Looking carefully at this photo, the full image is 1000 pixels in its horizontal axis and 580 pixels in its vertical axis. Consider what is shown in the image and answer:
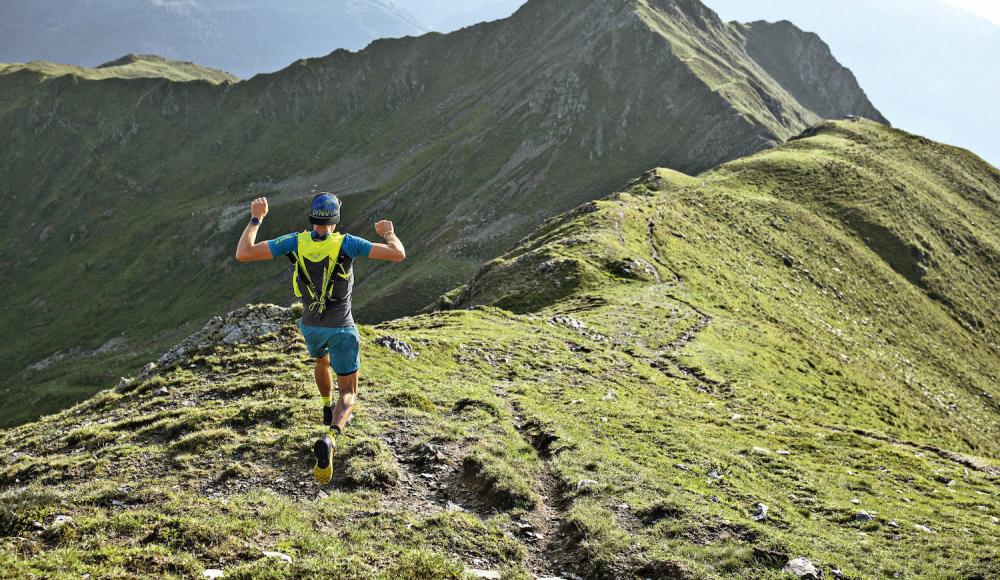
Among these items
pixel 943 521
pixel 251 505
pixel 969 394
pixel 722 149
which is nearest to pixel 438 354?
pixel 251 505

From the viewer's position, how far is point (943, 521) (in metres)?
13.8

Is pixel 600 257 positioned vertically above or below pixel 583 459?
above

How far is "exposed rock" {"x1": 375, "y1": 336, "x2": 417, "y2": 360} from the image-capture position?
75.8ft

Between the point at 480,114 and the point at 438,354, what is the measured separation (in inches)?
6201

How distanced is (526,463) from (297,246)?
26.3ft

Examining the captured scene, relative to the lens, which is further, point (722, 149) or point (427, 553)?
point (722, 149)

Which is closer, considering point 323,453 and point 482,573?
point 482,573

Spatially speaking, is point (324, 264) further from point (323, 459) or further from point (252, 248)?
point (323, 459)

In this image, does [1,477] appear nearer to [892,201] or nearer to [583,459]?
[583,459]

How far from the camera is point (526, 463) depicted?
1498 centimetres

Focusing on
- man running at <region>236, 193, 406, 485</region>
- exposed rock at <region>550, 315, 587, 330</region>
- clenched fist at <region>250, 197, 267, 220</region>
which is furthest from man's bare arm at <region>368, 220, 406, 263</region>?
exposed rock at <region>550, 315, 587, 330</region>

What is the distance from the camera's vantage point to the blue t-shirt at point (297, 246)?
10742mm

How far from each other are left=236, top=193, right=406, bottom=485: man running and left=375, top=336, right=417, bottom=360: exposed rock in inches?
451

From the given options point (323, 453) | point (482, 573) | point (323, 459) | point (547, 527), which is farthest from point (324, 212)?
point (547, 527)
